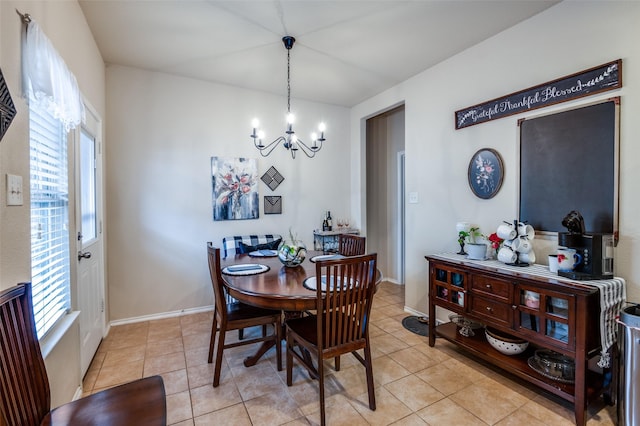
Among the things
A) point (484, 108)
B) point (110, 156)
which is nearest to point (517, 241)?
point (484, 108)

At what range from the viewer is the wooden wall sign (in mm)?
1909

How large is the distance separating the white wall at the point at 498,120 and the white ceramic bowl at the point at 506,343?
70 cm

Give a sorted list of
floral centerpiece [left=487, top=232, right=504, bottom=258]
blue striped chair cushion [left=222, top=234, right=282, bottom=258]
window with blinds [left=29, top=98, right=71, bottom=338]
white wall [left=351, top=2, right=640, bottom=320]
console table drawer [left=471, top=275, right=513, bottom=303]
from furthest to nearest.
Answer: blue striped chair cushion [left=222, top=234, right=282, bottom=258]
floral centerpiece [left=487, top=232, right=504, bottom=258]
console table drawer [left=471, top=275, right=513, bottom=303]
white wall [left=351, top=2, right=640, bottom=320]
window with blinds [left=29, top=98, right=71, bottom=338]

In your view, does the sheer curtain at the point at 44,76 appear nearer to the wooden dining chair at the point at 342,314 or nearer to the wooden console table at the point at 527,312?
the wooden dining chair at the point at 342,314

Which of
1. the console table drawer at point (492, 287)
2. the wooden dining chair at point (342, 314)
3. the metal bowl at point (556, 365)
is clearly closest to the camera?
the wooden dining chair at point (342, 314)

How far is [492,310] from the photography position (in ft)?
7.16

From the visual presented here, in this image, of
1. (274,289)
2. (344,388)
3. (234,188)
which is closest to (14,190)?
(274,289)

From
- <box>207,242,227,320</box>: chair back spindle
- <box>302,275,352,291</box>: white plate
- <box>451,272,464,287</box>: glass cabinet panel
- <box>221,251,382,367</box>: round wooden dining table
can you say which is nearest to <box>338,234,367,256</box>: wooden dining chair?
<box>221,251,382,367</box>: round wooden dining table

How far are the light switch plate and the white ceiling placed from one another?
5.36ft

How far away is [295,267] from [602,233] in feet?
7.04

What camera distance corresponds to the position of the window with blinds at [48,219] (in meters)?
1.44

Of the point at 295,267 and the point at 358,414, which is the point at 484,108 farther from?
the point at 358,414

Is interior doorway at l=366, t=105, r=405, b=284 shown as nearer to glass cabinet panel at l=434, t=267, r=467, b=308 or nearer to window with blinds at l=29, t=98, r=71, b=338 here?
glass cabinet panel at l=434, t=267, r=467, b=308

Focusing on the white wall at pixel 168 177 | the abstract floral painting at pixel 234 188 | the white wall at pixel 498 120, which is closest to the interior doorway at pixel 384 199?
the white wall at pixel 498 120
